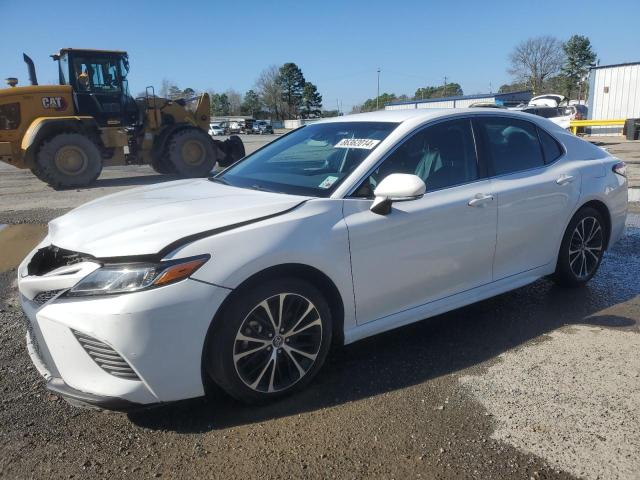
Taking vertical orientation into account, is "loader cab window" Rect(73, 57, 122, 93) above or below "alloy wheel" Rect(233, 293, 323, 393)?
above

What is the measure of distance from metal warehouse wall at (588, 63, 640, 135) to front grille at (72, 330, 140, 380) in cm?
3160

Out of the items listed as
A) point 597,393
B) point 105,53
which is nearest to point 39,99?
point 105,53

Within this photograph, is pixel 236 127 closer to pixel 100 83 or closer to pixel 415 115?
pixel 100 83

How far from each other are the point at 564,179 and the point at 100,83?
39.7 feet

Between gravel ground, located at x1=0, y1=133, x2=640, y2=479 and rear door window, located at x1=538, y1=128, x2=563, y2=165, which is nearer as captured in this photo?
gravel ground, located at x1=0, y1=133, x2=640, y2=479

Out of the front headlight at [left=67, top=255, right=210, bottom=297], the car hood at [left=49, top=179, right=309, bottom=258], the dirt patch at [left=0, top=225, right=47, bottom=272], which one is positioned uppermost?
the car hood at [left=49, top=179, right=309, bottom=258]

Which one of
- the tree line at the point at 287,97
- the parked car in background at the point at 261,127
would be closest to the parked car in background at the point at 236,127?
the parked car in background at the point at 261,127

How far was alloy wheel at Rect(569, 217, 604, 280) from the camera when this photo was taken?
4.38 meters

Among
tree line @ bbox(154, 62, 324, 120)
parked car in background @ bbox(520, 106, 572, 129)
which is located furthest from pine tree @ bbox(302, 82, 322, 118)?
parked car in background @ bbox(520, 106, 572, 129)

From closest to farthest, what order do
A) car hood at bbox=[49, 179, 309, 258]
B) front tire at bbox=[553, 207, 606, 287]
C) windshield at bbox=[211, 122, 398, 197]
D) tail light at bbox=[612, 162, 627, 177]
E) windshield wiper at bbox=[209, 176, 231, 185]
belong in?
car hood at bbox=[49, 179, 309, 258] < windshield at bbox=[211, 122, 398, 197] < windshield wiper at bbox=[209, 176, 231, 185] < front tire at bbox=[553, 207, 606, 287] < tail light at bbox=[612, 162, 627, 177]

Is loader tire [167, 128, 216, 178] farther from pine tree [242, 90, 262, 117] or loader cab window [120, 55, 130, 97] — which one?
pine tree [242, 90, 262, 117]

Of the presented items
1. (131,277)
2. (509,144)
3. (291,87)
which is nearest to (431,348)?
(509,144)

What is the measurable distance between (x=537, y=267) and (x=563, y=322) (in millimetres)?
458

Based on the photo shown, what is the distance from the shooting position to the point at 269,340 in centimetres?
279
